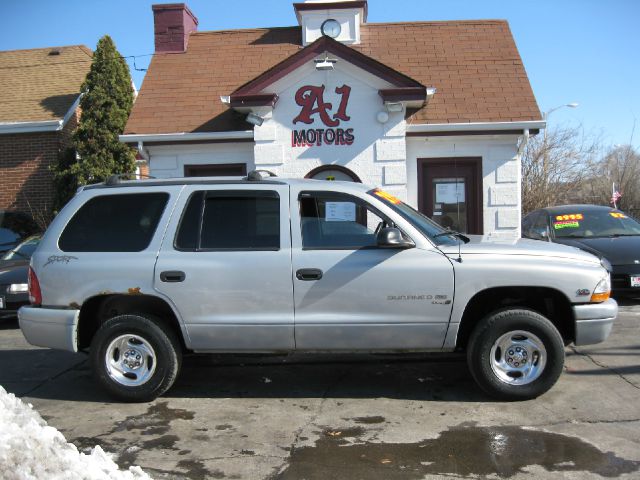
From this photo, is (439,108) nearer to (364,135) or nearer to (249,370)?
(364,135)

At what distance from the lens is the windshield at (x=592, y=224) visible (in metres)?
9.99

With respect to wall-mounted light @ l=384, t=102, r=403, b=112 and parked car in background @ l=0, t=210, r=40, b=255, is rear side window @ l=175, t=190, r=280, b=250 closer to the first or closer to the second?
wall-mounted light @ l=384, t=102, r=403, b=112

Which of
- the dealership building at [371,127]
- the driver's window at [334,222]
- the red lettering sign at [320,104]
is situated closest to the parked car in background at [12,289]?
the dealership building at [371,127]

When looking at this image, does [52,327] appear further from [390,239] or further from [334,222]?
[390,239]

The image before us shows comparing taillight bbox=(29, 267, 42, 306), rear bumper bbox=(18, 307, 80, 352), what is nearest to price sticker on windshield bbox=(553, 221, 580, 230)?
rear bumper bbox=(18, 307, 80, 352)

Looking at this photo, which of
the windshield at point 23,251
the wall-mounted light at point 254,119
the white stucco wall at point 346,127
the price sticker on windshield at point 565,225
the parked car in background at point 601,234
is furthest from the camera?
the white stucco wall at point 346,127

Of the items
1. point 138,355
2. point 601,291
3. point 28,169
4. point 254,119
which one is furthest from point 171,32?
point 601,291

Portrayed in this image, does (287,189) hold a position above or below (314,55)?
below

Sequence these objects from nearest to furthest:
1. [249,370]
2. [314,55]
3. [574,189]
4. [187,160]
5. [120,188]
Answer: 1. [120,188]
2. [249,370]
3. [314,55]
4. [187,160]
5. [574,189]

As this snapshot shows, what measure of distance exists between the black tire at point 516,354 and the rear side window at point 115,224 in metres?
2.90

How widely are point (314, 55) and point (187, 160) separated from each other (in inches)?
124

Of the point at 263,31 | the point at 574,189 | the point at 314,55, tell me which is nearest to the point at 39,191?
the point at 263,31

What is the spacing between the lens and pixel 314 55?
35.2ft

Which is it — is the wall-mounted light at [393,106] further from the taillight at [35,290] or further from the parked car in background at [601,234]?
the taillight at [35,290]
